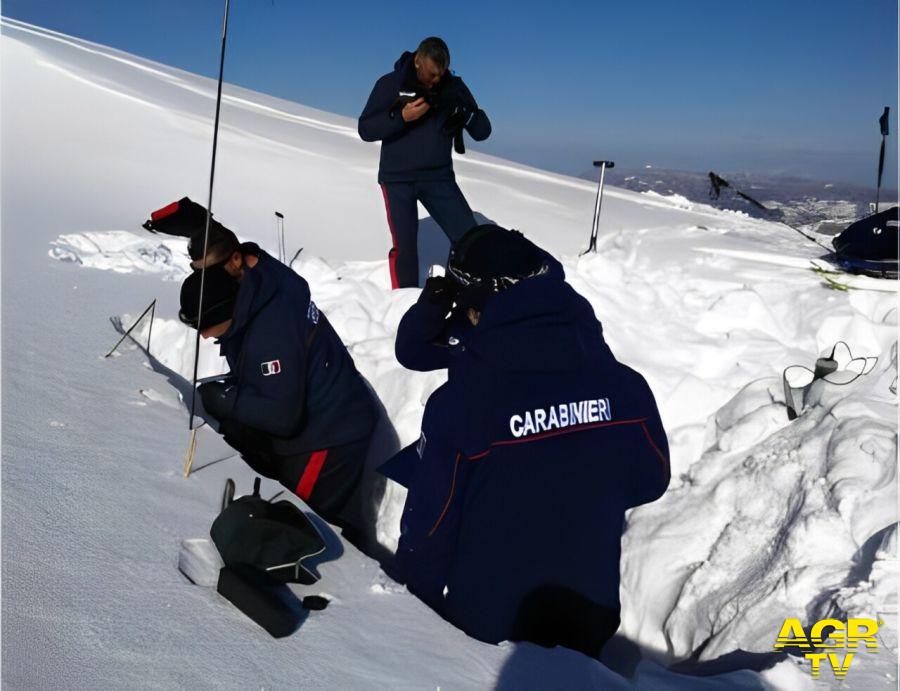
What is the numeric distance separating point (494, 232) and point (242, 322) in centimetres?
100

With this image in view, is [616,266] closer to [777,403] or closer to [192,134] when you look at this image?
[777,403]

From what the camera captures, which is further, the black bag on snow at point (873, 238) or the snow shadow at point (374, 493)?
the black bag on snow at point (873, 238)

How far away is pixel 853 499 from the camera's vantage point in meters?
2.25

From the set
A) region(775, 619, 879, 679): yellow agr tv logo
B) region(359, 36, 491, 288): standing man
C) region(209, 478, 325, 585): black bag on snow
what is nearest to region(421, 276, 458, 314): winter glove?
region(209, 478, 325, 585): black bag on snow

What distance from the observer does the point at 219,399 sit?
262cm

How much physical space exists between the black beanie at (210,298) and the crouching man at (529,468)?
3.22ft

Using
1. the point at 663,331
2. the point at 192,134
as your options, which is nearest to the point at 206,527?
the point at 663,331

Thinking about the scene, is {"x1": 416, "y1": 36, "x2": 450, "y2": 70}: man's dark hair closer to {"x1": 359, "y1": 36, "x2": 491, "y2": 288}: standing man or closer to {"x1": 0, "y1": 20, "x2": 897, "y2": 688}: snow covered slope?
{"x1": 359, "y1": 36, "x2": 491, "y2": 288}: standing man

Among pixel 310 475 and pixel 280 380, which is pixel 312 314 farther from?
pixel 310 475

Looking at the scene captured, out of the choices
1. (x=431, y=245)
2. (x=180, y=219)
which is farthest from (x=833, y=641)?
(x=431, y=245)

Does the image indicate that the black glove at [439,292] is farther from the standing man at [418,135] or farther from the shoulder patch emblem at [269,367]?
the standing man at [418,135]

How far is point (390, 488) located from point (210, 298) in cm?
108

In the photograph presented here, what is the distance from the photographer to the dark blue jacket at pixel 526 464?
168cm

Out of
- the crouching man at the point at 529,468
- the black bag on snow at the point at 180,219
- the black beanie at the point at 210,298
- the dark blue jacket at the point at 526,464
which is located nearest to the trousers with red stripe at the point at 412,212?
the black bag on snow at the point at 180,219
